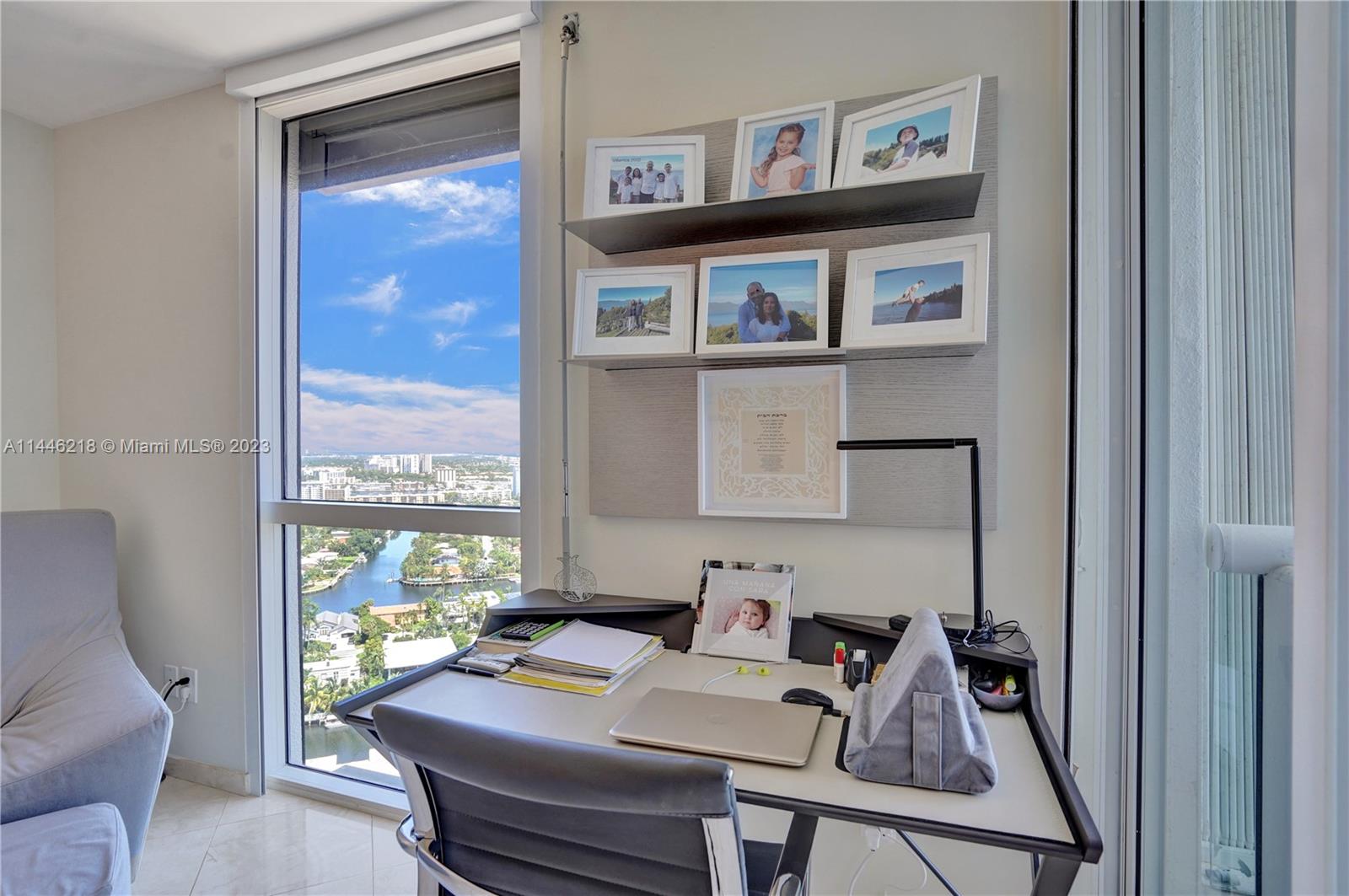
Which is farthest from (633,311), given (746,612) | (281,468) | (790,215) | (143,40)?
(143,40)

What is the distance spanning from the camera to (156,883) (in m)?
1.78

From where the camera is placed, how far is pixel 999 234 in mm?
1362

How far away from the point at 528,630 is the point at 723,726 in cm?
57

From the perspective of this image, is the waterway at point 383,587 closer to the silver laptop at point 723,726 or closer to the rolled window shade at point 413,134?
the silver laptop at point 723,726

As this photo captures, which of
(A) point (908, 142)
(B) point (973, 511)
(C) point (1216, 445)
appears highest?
(A) point (908, 142)

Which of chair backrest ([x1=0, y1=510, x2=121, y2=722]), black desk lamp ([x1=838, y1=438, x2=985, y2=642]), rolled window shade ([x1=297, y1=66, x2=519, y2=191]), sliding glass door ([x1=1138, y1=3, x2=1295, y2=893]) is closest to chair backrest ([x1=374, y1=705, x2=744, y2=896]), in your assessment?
sliding glass door ([x1=1138, y1=3, x2=1295, y2=893])

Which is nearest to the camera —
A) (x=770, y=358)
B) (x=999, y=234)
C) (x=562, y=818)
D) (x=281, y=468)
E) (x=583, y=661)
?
(x=562, y=818)

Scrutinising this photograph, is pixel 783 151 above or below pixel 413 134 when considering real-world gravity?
below

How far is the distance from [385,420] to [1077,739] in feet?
6.74

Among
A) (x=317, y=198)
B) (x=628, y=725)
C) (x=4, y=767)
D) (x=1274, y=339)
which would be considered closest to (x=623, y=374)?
(x=628, y=725)

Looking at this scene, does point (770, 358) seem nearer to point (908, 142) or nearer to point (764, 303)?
point (764, 303)

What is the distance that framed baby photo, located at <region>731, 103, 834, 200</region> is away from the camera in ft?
4.57

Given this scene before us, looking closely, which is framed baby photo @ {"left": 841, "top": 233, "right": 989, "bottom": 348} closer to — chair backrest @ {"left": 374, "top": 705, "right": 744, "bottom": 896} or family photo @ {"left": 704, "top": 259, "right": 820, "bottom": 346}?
family photo @ {"left": 704, "top": 259, "right": 820, "bottom": 346}

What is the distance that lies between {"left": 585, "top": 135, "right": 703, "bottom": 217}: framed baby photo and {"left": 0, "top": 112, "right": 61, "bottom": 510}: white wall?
7.99 feet
